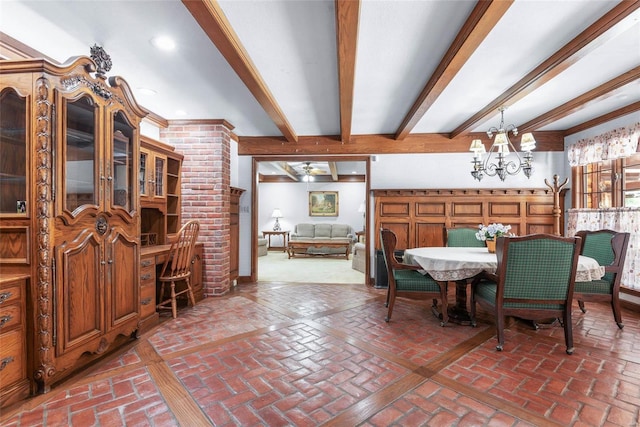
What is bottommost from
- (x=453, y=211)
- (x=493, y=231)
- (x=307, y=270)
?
(x=307, y=270)

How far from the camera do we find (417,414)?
5.36ft

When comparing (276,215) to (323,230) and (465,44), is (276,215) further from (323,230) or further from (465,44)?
(465,44)

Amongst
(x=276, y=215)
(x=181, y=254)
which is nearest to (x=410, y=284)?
(x=181, y=254)

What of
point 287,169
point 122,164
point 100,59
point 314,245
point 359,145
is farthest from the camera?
point 287,169

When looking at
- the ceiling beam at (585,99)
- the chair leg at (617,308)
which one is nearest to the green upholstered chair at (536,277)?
the chair leg at (617,308)

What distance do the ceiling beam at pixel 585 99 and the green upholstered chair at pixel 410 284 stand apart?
2.46 m

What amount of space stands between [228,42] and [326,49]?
711 mm

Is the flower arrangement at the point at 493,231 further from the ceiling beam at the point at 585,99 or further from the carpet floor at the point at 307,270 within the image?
the carpet floor at the point at 307,270

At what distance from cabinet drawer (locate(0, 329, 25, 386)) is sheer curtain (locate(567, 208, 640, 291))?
220 inches

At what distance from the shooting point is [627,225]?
137 inches

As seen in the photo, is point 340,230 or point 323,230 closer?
point 340,230

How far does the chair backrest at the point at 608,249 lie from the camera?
2.71m

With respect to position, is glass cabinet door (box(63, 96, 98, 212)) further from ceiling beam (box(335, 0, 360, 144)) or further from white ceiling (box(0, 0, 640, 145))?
ceiling beam (box(335, 0, 360, 144))

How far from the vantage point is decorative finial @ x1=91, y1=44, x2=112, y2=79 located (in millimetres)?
2090
